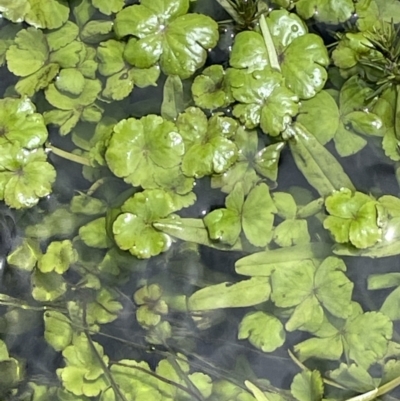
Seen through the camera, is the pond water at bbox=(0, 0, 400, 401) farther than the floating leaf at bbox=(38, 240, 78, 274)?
No

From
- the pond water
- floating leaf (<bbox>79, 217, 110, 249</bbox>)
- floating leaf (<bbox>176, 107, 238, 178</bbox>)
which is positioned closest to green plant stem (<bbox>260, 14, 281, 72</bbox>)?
the pond water

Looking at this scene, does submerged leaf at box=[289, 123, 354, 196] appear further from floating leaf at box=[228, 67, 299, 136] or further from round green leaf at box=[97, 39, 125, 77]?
round green leaf at box=[97, 39, 125, 77]

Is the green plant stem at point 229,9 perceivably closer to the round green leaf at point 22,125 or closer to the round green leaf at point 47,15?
the round green leaf at point 47,15

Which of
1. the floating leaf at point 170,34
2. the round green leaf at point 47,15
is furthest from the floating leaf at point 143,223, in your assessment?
the round green leaf at point 47,15

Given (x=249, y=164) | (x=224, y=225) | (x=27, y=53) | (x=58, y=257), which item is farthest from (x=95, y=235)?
(x=27, y=53)

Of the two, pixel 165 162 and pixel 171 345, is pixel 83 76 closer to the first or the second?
pixel 165 162

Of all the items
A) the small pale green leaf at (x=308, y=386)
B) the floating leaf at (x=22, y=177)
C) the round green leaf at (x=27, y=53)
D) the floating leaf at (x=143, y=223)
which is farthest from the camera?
the round green leaf at (x=27, y=53)

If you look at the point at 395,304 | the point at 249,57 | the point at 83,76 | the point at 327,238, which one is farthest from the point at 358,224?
the point at 83,76

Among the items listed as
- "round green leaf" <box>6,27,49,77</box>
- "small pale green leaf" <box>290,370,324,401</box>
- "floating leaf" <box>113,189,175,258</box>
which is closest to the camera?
"small pale green leaf" <box>290,370,324,401</box>
